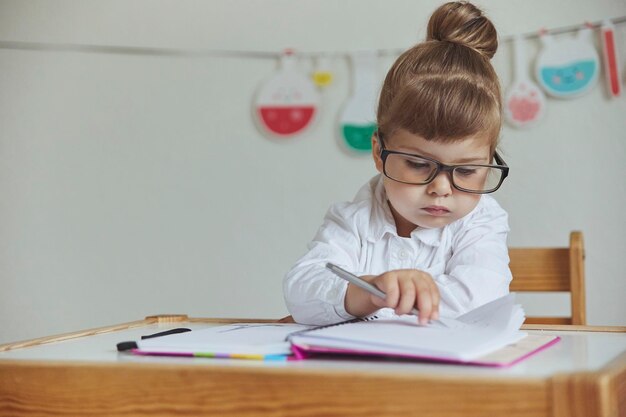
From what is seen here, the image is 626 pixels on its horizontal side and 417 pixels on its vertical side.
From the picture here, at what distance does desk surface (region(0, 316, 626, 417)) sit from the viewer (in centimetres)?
56

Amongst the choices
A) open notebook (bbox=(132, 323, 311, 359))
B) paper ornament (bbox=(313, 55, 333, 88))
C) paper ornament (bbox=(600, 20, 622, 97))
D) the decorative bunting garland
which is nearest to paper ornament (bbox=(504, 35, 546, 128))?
the decorative bunting garland

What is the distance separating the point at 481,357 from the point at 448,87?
539 mm

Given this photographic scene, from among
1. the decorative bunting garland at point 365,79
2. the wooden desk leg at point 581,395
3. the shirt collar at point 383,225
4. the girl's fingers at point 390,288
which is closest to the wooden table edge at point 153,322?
the shirt collar at point 383,225

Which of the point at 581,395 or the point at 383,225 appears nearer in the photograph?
the point at 581,395

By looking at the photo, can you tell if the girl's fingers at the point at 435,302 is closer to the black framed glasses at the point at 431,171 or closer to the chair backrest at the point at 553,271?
the black framed glasses at the point at 431,171

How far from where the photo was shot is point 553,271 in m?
1.51

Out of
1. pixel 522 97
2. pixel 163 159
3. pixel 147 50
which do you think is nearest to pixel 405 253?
pixel 522 97

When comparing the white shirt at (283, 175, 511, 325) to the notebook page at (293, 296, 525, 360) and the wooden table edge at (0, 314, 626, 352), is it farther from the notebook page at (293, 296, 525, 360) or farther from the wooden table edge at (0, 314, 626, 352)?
the notebook page at (293, 296, 525, 360)

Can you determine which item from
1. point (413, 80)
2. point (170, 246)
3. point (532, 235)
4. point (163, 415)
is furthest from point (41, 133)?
point (163, 415)

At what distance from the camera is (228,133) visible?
244cm

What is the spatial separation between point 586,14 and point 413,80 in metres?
1.25

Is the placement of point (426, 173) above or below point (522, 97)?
below

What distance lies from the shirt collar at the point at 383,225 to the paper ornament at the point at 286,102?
1.16 m

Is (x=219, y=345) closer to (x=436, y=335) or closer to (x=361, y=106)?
(x=436, y=335)
